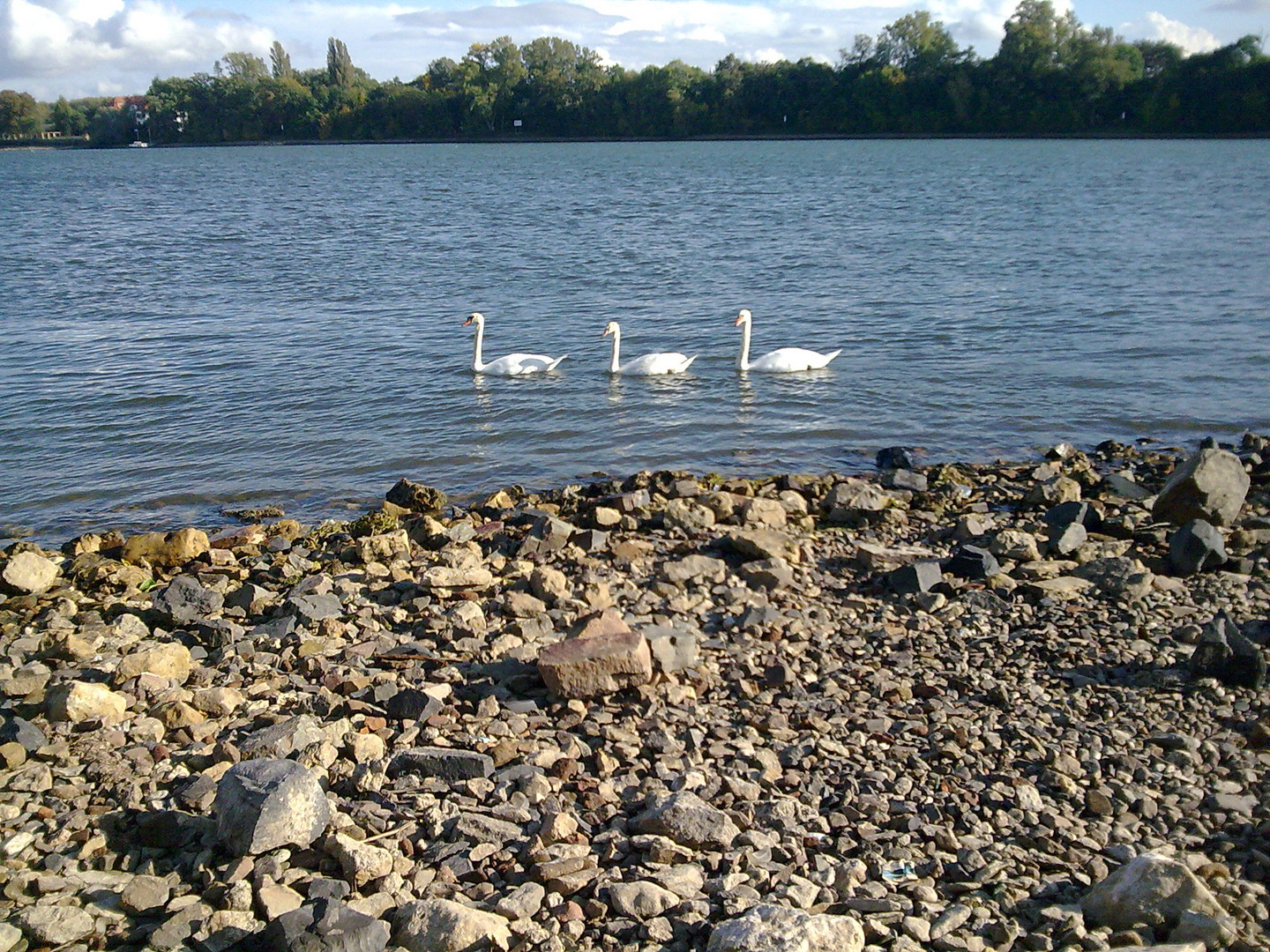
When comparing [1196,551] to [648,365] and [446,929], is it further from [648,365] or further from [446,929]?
[648,365]

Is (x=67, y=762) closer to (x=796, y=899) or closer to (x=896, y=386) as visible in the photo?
(x=796, y=899)

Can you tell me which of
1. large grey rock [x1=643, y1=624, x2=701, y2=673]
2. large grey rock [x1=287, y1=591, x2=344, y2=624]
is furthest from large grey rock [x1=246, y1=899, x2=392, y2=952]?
large grey rock [x1=287, y1=591, x2=344, y2=624]

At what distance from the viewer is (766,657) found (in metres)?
6.24

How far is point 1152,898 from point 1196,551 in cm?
429

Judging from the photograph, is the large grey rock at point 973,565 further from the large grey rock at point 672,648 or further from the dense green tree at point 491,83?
the dense green tree at point 491,83

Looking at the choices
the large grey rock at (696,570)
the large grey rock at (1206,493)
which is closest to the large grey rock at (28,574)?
the large grey rock at (696,570)

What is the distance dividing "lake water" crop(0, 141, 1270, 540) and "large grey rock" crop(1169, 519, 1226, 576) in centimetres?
410

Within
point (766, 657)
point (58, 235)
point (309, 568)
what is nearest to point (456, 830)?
point (766, 657)

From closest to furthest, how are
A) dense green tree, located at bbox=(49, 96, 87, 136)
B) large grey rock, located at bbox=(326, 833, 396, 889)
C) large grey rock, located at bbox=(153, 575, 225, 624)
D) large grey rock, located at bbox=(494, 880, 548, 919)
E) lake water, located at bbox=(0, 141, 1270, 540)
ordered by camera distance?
large grey rock, located at bbox=(494, 880, 548, 919) → large grey rock, located at bbox=(326, 833, 396, 889) → large grey rock, located at bbox=(153, 575, 225, 624) → lake water, located at bbox=(0, 141, 1270, 540) → dense green tree, located at bbox=(49, 96, 87, 136)

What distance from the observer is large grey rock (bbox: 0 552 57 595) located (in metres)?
7.71

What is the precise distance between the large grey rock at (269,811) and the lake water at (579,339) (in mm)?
6252

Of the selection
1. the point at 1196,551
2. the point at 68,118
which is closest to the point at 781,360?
the point at 1196,551

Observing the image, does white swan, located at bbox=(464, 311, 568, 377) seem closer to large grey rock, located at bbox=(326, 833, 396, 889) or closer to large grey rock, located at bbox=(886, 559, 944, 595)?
large grey rock, located at bbox=(886, 559, 944, 595)

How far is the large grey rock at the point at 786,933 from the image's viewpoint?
3.51 meters
